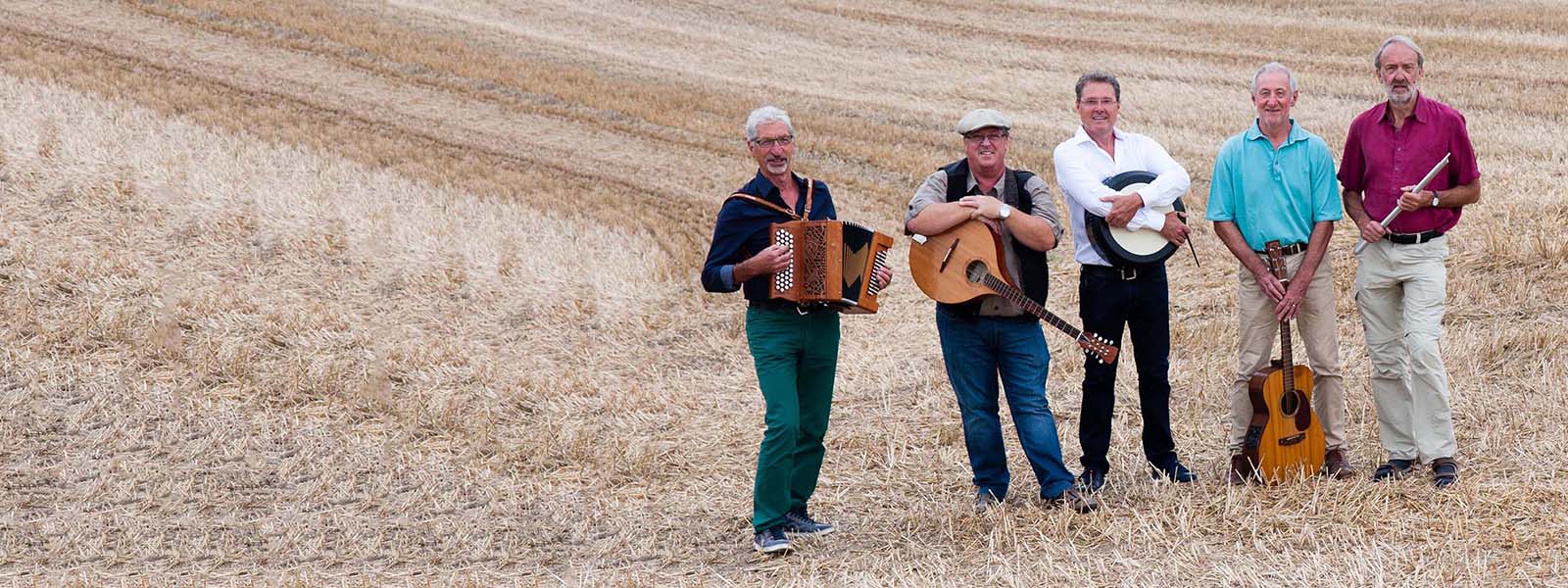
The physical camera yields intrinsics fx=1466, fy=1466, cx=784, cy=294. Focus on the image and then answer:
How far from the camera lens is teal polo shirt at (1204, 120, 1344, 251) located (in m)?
6.98

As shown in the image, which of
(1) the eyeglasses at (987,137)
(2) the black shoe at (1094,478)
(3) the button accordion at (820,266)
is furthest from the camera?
(2) the black shoe at (1094,478)

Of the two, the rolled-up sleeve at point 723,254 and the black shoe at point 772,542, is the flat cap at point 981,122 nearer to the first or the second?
the rolled-up sleeve at point 723,254

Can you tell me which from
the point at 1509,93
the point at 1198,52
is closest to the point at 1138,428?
the point at 1509,93

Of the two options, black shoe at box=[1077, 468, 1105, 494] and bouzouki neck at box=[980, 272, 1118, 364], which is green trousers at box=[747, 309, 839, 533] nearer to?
bouzouki neck at box=[980, 272, 1118, 364]

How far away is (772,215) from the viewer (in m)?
6.80

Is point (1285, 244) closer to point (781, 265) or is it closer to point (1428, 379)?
point (1428, 379)

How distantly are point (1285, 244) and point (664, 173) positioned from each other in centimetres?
956

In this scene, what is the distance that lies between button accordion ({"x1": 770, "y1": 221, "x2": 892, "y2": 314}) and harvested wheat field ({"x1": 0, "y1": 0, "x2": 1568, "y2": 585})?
4.02 feet

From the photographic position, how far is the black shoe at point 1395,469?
23.3 feet

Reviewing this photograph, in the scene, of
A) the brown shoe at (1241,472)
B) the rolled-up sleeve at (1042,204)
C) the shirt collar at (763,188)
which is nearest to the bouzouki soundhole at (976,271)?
the rolled-up sleeve at (1042,204)

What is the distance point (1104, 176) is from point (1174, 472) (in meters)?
1.54

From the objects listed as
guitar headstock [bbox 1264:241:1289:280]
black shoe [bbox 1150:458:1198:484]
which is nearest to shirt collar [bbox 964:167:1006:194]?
Answer: guitar headstock [bbox 1264:241:1289:280]

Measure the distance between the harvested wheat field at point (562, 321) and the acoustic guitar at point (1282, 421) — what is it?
265 millimetres

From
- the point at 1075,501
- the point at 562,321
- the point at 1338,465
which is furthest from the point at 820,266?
the point at 562,321
